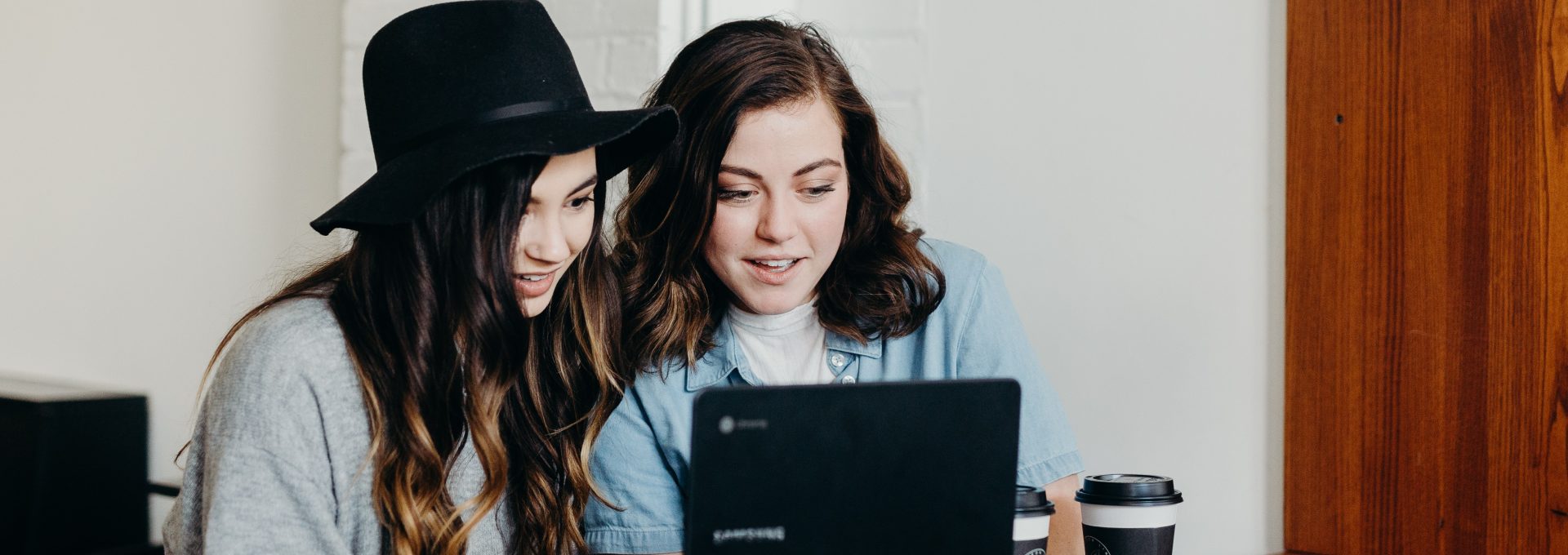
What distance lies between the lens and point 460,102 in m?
1.09

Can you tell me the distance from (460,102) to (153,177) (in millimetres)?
1515

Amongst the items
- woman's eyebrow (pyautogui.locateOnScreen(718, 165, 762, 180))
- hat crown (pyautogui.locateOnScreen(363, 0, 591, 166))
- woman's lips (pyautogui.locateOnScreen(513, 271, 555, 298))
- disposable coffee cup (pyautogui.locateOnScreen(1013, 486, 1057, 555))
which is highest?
hat crown (pyautogui.locateOnScreen(363, 0, 591, 166))

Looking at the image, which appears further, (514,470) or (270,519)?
(514,470)

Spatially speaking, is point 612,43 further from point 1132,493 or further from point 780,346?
point 1132,493

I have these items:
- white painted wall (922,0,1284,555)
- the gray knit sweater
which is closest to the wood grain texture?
white painted wall (922,0,1284,555)

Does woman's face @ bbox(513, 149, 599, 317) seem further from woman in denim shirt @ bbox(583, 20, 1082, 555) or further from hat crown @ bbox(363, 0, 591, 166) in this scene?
woman in denim shirt @ bbox(583, 20, 1082, 555)

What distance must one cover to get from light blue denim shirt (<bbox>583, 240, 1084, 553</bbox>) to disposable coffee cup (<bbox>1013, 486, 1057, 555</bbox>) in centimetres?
33

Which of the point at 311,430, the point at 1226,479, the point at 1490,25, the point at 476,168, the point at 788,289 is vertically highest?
the point at 1490,25

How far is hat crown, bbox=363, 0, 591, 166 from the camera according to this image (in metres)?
1.09

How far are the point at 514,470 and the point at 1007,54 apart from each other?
3.10 ft

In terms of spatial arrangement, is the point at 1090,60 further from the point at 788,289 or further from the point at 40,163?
the point at 40,163

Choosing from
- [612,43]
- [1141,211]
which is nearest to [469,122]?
[612,43]

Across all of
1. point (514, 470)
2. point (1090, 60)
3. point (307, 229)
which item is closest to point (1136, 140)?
→ point (1090, 60)

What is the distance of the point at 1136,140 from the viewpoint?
1.69 metres
